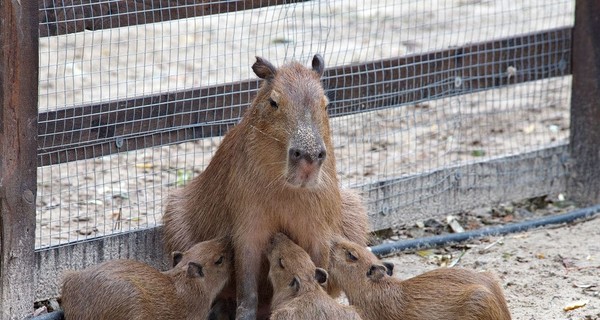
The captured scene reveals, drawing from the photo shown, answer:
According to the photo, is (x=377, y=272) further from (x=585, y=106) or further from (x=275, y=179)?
(x=585, y=106)

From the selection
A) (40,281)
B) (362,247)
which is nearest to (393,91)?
(362,247)

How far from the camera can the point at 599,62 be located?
22.5 feet

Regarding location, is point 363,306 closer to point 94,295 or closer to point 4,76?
point 94,295

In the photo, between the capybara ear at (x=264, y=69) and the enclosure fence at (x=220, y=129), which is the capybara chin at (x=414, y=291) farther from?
the enclosure fence at (x=220, y=129)

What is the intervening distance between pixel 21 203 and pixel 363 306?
1.67 meters

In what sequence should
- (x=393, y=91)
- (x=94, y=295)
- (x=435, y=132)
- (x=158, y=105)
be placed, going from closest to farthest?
(x=94, y=295)
(x=158, y=105)
(x=393, y=91)
(x=435, y=132)

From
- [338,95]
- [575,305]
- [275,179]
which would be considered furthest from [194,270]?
[575,305]

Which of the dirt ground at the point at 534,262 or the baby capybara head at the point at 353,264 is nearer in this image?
the baby capybara head at the point at 353,264

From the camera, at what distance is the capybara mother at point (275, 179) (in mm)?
4629

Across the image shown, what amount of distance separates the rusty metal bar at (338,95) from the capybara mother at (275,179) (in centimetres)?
47

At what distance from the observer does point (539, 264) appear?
5980 millimetres

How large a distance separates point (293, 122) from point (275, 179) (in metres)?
0.33

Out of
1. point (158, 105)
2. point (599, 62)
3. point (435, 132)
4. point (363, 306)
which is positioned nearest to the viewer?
point (363, 306)

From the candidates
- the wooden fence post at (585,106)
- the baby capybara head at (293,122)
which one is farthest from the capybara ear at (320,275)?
the wooden fence post at (585,106)
